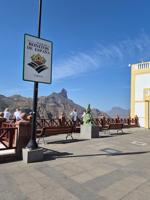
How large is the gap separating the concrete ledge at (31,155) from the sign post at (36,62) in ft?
0.58

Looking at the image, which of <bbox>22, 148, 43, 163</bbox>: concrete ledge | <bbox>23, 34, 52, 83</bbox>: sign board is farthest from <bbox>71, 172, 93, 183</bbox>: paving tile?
<bbox>23, 34, 52, 83</bbox>: sign board

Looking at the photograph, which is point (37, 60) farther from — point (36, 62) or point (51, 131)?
point (51, 131)

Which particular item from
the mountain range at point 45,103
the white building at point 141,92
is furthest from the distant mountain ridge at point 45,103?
the white building at point 141,92

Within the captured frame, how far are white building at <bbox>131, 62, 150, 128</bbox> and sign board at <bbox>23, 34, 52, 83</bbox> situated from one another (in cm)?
1686

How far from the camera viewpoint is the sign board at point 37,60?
28.6ft

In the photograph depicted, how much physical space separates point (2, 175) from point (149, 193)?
373cm

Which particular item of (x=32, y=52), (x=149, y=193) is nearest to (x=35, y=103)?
(x=32, y=52)

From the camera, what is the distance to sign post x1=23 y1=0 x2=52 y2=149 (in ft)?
28.4

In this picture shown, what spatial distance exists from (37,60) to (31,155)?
326 centimetres

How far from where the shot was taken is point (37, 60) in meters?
9.05

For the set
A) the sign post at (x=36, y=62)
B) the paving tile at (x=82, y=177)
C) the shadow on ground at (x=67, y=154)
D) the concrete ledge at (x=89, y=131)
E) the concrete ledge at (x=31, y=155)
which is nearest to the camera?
the paving tile at (x=82, y=177)

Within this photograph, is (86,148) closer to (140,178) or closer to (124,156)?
(124,156)

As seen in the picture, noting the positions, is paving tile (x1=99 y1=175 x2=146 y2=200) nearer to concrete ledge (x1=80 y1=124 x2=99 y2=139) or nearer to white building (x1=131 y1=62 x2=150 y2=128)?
concrete ledge (x1=80 y1=124 x2=99 y2=139)

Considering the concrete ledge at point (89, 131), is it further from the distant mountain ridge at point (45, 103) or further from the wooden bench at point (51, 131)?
the distant mountain ridge at point (45, 103)
